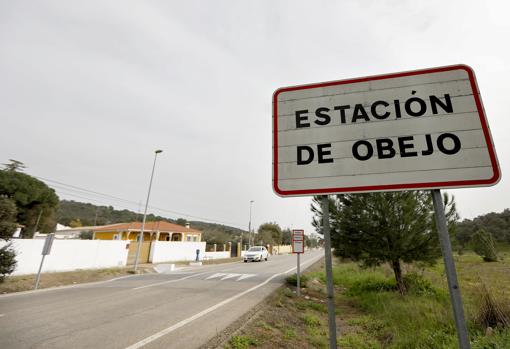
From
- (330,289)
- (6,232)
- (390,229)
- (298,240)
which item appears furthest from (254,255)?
(330,289)

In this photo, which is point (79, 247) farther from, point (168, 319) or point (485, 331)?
point (485, 331)

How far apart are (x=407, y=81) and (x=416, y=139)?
1.60 feet

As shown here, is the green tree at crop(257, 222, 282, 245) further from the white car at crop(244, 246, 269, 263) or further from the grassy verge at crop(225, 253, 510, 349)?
the grassy verge at crop(225, 253, 510, 349)

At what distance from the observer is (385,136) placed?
1.74 meters

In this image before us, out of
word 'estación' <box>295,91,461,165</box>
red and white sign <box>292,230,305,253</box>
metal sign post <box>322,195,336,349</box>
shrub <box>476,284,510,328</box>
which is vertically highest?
word 'estación' <box>295,91,461,165</box>

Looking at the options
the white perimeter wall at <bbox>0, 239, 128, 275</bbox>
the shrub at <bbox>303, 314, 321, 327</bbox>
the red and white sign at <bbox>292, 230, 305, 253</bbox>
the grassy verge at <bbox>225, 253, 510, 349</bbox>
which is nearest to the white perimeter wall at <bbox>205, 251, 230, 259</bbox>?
the white perimeter wall at <bbox>0, 239, 128, 275</bbox>

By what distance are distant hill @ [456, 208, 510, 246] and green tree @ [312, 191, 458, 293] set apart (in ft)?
126

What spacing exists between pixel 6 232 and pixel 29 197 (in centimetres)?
2325

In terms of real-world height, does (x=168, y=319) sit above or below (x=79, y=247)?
below

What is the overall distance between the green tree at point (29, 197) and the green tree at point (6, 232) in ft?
67.2

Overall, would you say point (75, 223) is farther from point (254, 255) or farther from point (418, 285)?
point (418, 285)

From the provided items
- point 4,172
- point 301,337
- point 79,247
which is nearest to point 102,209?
point 4,172

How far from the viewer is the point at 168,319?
5.41m

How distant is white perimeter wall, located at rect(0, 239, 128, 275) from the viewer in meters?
13.5
